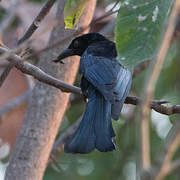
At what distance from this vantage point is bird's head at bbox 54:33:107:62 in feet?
13.6

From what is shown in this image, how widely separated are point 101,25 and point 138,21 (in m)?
3.71

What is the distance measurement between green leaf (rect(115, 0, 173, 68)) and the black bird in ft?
2.76

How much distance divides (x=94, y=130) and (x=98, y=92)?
0.62 m

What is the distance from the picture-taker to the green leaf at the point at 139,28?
2154mm

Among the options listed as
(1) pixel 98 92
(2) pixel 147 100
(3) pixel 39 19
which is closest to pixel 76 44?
(1) pixel 98 92

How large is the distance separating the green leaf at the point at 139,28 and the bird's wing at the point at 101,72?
1128 millimetres

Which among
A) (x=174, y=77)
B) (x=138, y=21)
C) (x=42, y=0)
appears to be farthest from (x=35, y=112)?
(x=42, y=0)

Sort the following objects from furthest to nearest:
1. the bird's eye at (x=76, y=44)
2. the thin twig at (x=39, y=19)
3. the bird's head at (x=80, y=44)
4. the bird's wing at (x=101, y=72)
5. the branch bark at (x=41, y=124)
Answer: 1. the bird's eye at (x=76, y=44)
2. the bird's head at (x=80, y=44)
3. the branch bark at (x=41, y=124)
4. the bird's wing at (x=101, y=72)
5. the thin twig at (x=39, y=19)

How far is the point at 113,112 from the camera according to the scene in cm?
326

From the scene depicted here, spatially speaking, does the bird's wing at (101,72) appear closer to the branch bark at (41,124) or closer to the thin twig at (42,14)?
the branch bark at (41,124)

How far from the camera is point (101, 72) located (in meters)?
3.73

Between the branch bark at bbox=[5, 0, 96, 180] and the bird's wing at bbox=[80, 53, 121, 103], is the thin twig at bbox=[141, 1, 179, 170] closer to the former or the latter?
the bird's wing at bbox=[80, 53, 121, 103]

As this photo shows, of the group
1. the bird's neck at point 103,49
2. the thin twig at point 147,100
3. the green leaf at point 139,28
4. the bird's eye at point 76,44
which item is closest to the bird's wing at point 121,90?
the bird's neck at point 103,49

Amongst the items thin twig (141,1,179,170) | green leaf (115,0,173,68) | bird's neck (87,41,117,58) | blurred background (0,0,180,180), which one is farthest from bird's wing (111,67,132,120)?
thin twig (141,1,179,170)
